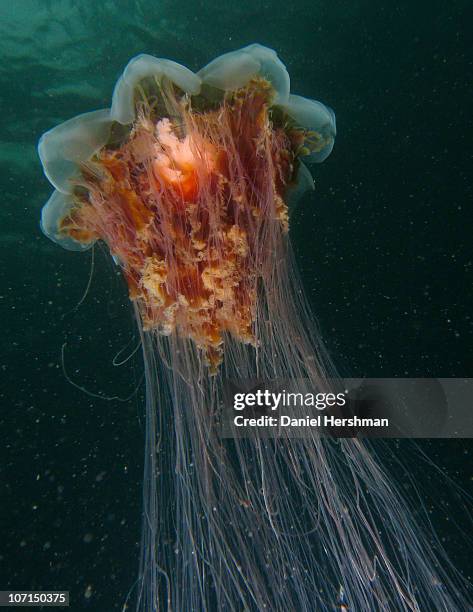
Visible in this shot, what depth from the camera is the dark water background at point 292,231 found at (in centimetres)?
664

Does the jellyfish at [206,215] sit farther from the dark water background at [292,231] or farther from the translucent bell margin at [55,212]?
the dark water background at [292,231]

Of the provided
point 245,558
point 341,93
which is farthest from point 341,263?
point 245,558

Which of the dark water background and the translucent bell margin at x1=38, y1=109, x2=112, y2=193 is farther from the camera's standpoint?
the dark water background

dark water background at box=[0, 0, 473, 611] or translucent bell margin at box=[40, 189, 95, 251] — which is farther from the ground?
dark water background at box=[0, 0, 473, 611]

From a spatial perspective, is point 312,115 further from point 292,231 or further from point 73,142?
point 292,231

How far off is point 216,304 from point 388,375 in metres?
→ 8.81

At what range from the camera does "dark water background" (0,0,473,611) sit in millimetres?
6645
